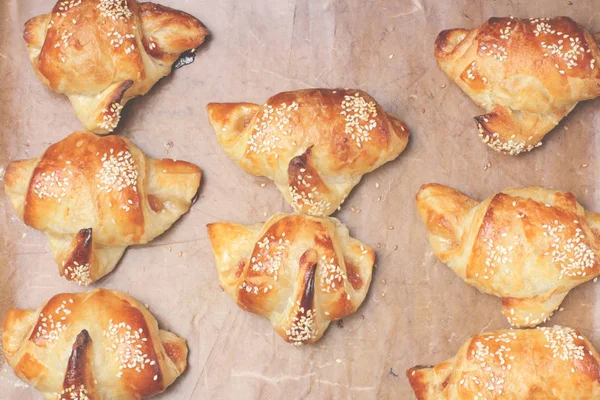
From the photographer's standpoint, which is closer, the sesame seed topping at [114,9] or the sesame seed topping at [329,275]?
the sesame seed topping at [329,275]

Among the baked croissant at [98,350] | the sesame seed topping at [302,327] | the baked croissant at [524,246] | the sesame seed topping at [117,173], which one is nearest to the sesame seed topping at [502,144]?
the baked croissant at [524,246]

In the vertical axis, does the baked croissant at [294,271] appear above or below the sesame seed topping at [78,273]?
above

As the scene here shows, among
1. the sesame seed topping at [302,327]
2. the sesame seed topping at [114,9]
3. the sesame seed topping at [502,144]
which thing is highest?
the sesame seed topping at [502,144]

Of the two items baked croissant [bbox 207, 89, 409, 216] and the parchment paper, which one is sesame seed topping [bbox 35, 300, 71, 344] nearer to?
the parchment paper

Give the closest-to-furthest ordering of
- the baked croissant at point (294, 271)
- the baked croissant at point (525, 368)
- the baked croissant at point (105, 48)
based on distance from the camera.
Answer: the baked croissant at point (525, 368) → the baked croissant at point (294, 271) → the baked croissant at point (105, 48)

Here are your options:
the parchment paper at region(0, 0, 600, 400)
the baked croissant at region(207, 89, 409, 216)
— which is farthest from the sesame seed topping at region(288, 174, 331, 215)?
the parchment paper at region(0, 0, 600, 400)

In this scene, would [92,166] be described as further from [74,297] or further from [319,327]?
[319,327]

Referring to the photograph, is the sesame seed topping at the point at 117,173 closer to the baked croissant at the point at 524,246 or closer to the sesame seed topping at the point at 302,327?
the sesame seed topping at the point at 302,327
